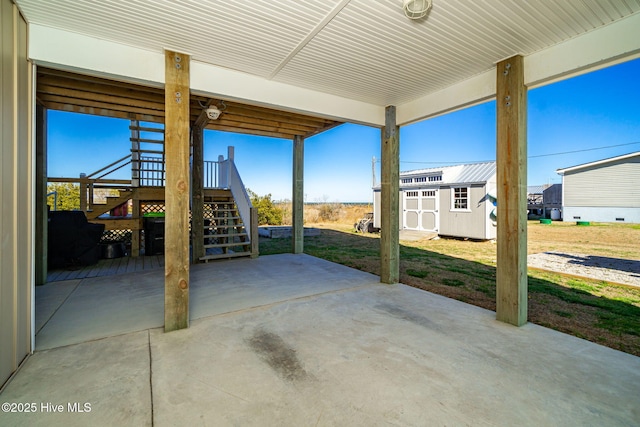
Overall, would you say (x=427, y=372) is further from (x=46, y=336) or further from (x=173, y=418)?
(x=46, y=336)

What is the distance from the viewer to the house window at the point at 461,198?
10.6m

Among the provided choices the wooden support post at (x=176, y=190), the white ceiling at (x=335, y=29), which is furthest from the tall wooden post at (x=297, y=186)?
the wooden support post at (x=176, y=190)

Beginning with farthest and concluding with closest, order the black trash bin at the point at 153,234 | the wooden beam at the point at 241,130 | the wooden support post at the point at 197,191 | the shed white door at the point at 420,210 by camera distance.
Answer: the shed white door at the point at 420,210
the black trash bin at the point at 153,234
the wooden beam at the point at 241,130
the wooden support post at the point at 197,191

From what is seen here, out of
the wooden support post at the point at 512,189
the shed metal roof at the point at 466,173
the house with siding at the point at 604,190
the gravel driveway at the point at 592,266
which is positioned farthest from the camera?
the house with siding at the point at 604,190

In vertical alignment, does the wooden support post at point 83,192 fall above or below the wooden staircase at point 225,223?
above

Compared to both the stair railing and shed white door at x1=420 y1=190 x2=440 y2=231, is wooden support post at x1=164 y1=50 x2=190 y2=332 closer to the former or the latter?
the stair railing

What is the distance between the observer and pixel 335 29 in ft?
8.27

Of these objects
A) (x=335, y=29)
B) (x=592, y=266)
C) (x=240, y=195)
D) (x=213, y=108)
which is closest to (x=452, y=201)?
(x=592, y=266)

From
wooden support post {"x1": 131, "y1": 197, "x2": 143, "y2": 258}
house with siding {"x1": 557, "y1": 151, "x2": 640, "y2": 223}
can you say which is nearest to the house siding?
house with siding {"x1": 557, "y1": 151, "x2": 640, "y2": 223}

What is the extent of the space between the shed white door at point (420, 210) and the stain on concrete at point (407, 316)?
899cm

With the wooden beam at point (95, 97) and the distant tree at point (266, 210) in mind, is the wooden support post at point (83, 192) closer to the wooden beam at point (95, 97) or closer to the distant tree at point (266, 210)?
the wooden beam at point (95, 97)

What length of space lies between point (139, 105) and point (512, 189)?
619 cm

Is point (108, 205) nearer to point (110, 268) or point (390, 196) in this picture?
point (110, 268)

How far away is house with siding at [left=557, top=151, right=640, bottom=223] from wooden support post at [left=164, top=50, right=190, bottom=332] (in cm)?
2138
